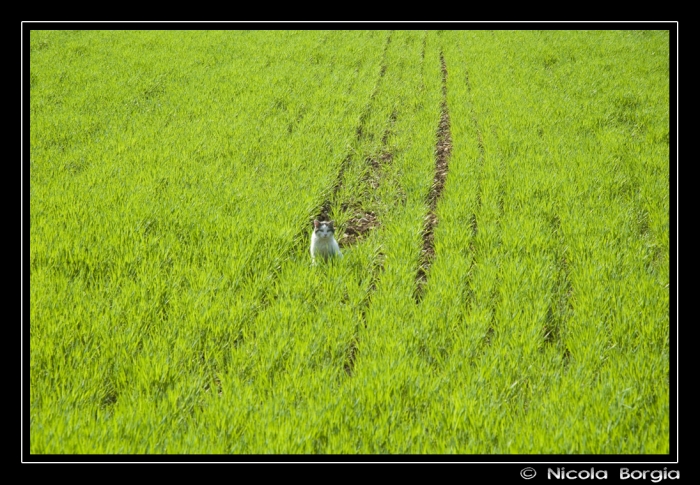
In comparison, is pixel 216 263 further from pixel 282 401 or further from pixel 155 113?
pixel 155 113

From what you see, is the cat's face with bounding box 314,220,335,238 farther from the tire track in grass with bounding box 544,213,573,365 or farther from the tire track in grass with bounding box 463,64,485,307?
the tire track in grass with bounding box 544,213,573,365

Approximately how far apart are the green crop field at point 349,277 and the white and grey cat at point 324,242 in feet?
0.44

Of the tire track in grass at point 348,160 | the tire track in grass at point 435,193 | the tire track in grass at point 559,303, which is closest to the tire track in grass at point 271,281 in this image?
the tire track in grass at point 348,160

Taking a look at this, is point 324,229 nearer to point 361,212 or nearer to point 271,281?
point 271,281

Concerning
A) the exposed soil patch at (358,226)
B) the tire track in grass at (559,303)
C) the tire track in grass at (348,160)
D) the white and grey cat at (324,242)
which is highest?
the tire track in grass at (348,160)

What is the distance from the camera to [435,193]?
5.82 m

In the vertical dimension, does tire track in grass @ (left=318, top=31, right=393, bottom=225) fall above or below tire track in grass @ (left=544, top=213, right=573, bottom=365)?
above

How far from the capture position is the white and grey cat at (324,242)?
3.85 m

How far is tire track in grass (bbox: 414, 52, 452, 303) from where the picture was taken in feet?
13.6

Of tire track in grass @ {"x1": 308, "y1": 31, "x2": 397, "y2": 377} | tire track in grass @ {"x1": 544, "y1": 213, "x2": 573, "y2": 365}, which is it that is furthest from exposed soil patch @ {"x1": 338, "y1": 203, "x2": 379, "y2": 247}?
tire track in grass @ {"x1": 544, "y1": 213, "x2": 573, "y2": 365}

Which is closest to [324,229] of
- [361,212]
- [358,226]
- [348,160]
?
[358,226]

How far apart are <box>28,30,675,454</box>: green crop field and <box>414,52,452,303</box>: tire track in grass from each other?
0.03 metres

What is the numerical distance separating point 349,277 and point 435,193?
2.38 meters

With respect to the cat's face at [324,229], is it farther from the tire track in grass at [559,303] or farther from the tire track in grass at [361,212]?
the tire track in grass at [559,303]
